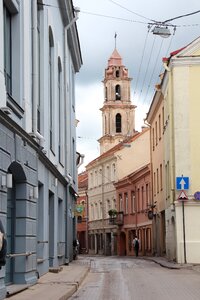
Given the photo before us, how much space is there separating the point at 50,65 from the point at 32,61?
5.56m

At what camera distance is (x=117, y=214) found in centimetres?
5469

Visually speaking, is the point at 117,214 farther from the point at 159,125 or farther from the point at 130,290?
the point at 130,290

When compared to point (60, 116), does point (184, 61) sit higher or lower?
higher

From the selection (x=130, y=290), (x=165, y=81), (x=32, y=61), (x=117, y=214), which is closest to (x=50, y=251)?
(x=130, y=290)

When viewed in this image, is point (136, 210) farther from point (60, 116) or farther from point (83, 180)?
point (83, 180)

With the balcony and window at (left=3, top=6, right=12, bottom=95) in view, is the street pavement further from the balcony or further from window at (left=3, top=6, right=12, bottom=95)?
the balcony

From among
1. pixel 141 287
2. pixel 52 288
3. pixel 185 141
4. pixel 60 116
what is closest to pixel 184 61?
pixel 185 141

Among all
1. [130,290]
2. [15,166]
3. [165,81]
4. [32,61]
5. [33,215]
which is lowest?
[130,290]

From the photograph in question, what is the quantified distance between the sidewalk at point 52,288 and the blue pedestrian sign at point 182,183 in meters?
9.59

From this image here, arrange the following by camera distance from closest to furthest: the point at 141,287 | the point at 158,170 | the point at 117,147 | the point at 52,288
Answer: the point at 52,288
the point at 141,287
the point at 158,170
the point at 117,147

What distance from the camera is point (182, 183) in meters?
28.1

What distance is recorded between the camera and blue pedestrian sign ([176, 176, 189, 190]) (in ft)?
92.1

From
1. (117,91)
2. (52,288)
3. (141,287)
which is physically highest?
(117,91)

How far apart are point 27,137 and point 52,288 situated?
11.4 feet
